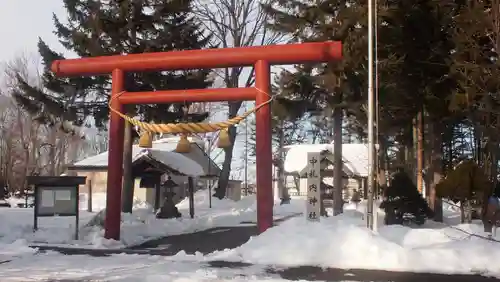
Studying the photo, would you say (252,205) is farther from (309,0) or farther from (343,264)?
(343,264)

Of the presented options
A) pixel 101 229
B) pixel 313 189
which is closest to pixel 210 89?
pixel 313 189

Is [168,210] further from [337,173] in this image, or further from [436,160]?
[436,160]

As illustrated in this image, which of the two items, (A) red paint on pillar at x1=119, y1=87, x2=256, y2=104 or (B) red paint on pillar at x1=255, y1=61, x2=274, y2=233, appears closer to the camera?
(B) red paint on pillar at x1=255, y1=61, x2=274, y2=233

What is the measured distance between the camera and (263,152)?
13.8m

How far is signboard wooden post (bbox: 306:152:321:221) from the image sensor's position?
14664mm

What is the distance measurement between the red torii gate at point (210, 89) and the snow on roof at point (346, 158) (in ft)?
101

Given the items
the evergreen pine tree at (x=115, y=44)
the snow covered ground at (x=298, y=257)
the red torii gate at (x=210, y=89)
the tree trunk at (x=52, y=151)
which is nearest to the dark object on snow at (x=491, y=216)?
the snow covered ground at (x=298, y=257)

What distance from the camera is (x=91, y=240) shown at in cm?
1512

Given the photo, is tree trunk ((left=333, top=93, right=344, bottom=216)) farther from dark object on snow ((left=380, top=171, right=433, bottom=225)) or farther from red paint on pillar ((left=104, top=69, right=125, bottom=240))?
red paint on pillar ((left=104, top=69, right=125, bottom=240))

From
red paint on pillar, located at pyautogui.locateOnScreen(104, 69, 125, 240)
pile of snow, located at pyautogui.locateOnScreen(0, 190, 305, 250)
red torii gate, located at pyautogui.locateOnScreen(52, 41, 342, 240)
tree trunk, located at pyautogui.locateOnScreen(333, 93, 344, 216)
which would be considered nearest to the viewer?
red torii gate, located at pyautogui.locateOnScreen(52, 41, 342, 240)

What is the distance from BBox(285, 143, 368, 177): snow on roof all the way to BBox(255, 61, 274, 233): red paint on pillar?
3096 centimetres

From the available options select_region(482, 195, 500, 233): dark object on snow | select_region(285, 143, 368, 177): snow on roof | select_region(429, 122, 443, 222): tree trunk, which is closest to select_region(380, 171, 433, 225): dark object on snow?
select_region(429, 122, 443, 222): tree trunk

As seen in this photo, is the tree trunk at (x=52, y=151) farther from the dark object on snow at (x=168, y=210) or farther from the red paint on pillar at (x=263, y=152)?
the red paint on pillar at (x=263, y=152)

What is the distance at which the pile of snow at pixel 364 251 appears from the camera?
1102 centimetres
